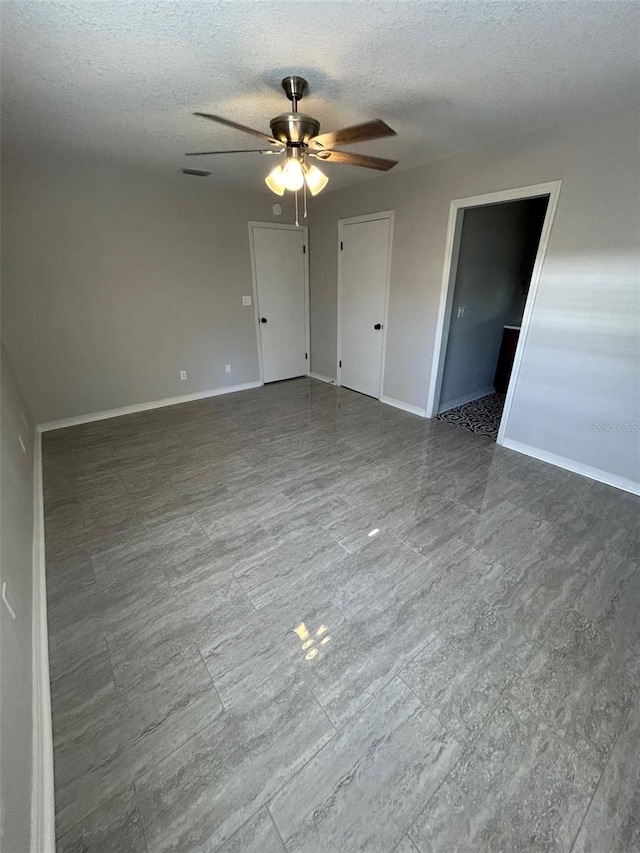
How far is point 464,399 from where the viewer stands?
4.28 meters

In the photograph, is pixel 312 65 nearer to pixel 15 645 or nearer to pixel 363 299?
pixel 363 299

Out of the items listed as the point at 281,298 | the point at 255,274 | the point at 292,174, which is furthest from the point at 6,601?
the point at 281,298

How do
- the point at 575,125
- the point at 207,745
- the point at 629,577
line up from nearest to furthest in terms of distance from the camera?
the point at 207,745
the point at 629,577
the point at 575,125

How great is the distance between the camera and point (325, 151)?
1.93 metres

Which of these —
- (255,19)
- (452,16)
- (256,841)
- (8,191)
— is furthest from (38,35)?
(256,841)

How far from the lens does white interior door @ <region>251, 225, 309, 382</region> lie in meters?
4.47

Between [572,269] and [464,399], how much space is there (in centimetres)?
193

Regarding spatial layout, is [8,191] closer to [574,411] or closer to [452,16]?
[452,16]

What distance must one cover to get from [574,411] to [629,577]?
130 centimetres

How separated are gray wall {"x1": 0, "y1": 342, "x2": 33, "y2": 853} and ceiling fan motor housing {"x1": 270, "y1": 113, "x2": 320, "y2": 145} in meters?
2.17

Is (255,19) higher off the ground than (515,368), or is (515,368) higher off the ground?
(255,19)

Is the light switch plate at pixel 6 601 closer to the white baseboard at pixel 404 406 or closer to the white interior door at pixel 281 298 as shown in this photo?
the white baseboard at pixel 404 406

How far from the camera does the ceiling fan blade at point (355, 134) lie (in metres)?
1.60

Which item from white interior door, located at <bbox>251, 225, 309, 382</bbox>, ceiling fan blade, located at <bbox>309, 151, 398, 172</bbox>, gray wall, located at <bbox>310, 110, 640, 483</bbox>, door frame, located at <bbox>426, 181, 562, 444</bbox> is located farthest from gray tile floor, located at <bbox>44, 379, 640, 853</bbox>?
white interior door, located at <bbox>251, 225, 309, 382</bbox>
